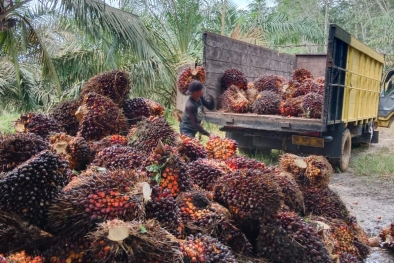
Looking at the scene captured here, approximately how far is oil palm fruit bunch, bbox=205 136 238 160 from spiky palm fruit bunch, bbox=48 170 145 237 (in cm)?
130

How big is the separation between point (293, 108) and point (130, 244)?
16.2 feet

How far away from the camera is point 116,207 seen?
59.3 inches

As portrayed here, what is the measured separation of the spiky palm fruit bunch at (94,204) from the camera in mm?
1493

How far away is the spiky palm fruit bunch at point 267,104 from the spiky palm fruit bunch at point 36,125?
3.97 m

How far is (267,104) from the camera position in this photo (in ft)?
20.1

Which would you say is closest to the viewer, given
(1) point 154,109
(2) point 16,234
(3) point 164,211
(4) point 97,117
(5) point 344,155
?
(2) point 16,234

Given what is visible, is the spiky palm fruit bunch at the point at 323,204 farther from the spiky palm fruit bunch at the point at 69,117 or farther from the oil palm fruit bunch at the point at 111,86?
the spiky palm fruit bunch at the point at 69,117

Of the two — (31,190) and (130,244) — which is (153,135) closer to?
(31,190)

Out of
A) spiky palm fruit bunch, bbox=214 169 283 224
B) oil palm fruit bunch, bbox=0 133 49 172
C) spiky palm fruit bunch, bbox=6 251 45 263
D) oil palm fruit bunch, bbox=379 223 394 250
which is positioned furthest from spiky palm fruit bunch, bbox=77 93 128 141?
oil palm fruit bunch, bbox=379 223 394 250

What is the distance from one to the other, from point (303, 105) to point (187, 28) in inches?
286

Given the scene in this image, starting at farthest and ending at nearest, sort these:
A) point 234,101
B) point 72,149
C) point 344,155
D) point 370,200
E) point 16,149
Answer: point 344,155 → point 234,101 → point 370,200 → point 72,149 → point 16,149

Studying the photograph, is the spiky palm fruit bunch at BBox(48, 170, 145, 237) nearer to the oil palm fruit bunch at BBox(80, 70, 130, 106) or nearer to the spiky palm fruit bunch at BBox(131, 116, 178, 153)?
the spiky palm fruit bunch at BBox(131, 116, 178, 153)

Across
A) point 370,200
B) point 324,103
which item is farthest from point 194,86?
point 370,200

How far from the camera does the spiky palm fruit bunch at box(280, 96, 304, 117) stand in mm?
5938
